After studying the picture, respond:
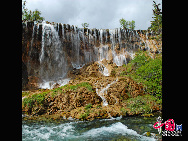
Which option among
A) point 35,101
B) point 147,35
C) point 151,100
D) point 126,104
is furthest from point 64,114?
point 147,35

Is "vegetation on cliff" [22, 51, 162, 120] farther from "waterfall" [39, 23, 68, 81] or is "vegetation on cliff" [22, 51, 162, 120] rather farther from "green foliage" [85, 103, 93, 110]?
"waterfall" [39, 23, 68, 81]

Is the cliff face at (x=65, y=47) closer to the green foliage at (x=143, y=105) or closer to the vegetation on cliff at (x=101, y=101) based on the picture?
the vegetation on cliff at (x=101, y=101)

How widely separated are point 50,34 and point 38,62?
4536 millimetres

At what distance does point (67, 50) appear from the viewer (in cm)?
2397

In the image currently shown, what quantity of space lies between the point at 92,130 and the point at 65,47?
1873 cm

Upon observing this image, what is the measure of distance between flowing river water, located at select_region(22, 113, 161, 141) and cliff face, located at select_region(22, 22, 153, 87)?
1247 centimetres

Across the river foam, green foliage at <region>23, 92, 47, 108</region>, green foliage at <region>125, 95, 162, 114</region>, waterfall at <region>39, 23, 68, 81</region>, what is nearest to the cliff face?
waterfall at <region>39, 23, 68, 81</region>

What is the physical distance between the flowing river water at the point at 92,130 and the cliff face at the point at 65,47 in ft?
40.9

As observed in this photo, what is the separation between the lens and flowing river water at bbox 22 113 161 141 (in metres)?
5.88

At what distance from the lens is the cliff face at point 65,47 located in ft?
68.3

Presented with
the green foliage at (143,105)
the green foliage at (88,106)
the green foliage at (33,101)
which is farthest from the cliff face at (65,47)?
the green foliage at (143,105)

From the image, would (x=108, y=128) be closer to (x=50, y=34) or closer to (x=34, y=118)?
(x=34, y=118)
